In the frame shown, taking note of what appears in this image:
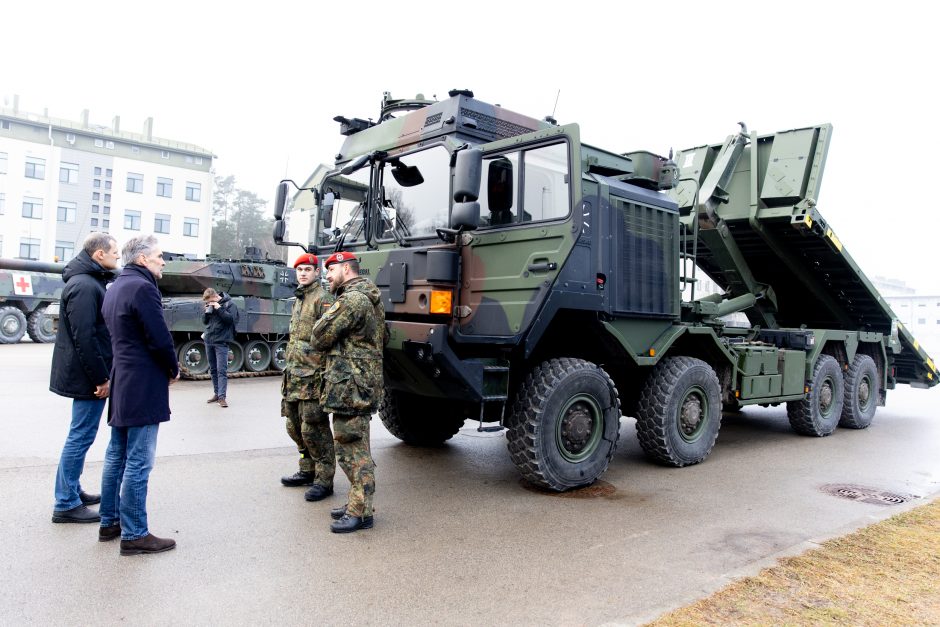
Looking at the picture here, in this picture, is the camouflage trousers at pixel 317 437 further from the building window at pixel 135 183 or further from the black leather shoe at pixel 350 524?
the building window at pixel 135 183

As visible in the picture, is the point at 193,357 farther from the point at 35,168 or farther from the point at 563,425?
the point at 35,168

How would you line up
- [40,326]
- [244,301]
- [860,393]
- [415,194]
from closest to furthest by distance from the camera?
[415,194] → [860,393] → [244,301] → [40,326]

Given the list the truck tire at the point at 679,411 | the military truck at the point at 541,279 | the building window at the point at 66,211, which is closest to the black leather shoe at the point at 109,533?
the military truck at the point at 541,279

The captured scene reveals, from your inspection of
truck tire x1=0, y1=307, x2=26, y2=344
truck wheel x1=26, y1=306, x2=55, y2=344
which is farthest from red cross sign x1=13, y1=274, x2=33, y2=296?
truck wheel x1=26, y1=306, x2=55, y2=344

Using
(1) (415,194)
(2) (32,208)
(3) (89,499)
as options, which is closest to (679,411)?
(1) (415,194)

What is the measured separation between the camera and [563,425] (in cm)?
550

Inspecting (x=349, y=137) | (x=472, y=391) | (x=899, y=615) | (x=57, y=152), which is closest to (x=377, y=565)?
(x=472, y=391)

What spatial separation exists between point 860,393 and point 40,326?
21.2 m

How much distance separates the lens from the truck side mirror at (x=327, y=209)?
6.40 meters

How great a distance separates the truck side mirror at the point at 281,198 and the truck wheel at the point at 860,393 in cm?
739

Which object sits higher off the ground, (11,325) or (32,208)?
(32,208)

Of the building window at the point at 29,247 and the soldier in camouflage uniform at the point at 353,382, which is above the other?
the building window at the point at 29,247

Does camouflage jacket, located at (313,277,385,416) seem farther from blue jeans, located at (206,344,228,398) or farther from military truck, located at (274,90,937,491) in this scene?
blue jeans, located at (206,344,228,398)

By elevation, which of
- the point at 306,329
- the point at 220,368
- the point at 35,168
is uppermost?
the point at 35,168
